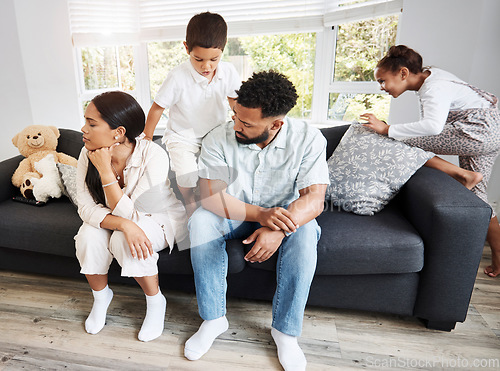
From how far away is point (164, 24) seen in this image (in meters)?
3.03

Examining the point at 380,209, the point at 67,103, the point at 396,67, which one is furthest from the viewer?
the point at 67,103

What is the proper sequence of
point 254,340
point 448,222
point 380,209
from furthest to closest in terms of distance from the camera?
point 380,209
point 254,340
point 448,222

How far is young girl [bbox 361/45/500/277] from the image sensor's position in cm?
179

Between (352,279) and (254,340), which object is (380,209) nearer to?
(352,279)

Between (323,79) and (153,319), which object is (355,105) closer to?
(323,79)

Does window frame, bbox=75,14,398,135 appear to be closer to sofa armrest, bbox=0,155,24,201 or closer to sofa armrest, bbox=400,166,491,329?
sofa armrest, bbox=0,155,24,201

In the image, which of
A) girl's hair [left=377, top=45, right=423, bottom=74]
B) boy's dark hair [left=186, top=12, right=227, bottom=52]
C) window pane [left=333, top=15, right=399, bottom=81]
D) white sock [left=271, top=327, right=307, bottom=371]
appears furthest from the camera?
window pane [left=333, top=15, right=399, bottom=81]

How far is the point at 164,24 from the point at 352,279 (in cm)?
256

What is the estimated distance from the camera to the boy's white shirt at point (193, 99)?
Answer: 5.73ft

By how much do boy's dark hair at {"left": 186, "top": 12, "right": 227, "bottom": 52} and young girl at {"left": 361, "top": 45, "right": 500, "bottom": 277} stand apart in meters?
0.88

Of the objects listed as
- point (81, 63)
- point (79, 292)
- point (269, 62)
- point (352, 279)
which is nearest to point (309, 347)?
point (352, 279)

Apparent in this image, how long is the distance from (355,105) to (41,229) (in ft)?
7.47

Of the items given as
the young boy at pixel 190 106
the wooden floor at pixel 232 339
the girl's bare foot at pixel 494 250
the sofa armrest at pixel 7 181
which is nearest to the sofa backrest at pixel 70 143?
the sofa armrest at pixel 7 181

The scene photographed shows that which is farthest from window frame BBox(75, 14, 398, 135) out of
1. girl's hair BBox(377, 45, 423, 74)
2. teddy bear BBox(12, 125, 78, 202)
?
teddy bear BBox(12, 125, 78, 202)
